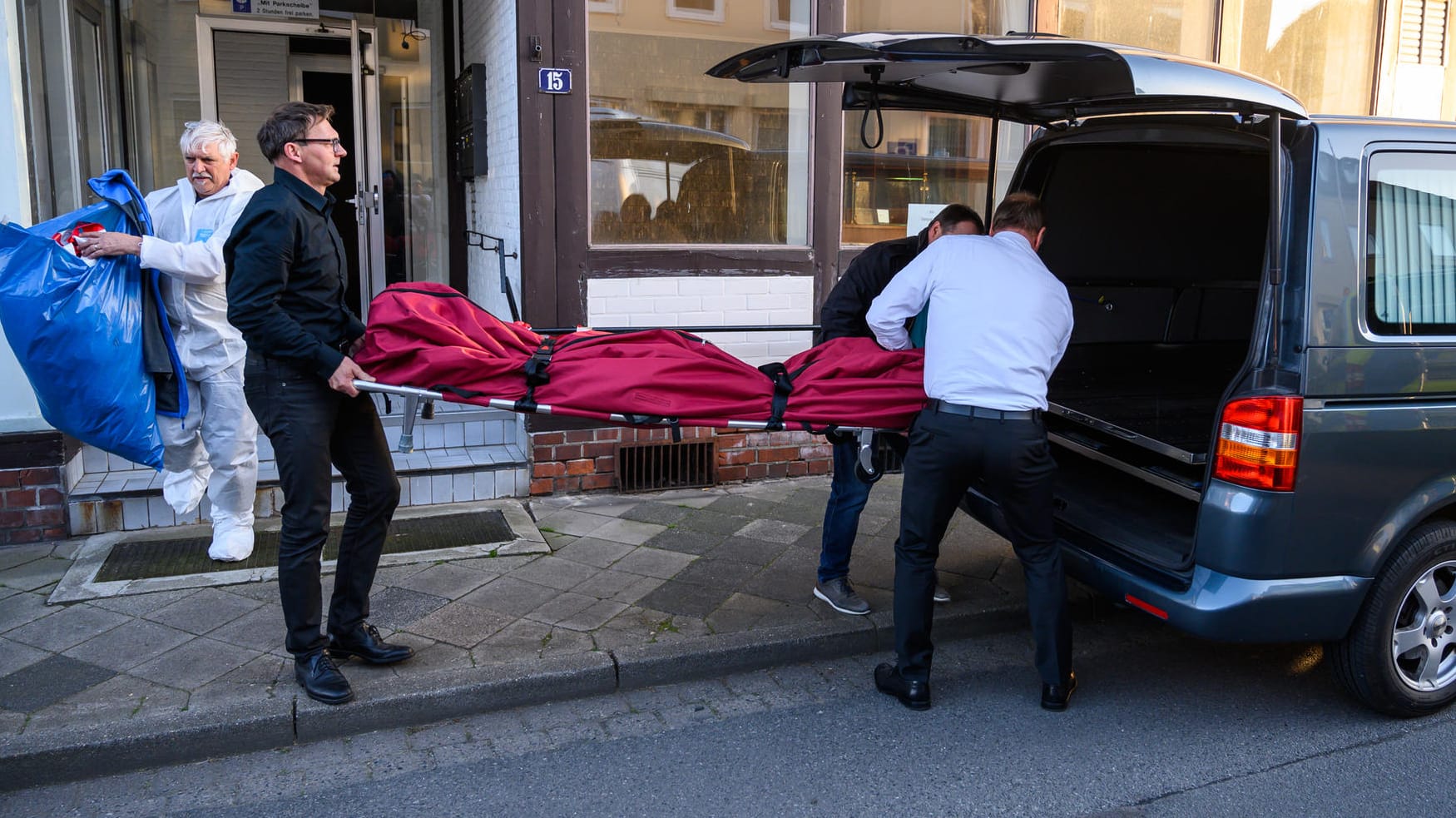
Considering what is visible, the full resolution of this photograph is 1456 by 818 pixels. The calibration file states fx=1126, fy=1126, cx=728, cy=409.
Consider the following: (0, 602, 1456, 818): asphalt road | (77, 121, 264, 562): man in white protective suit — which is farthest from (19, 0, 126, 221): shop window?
(0, 602, 1456, 818): asphalt road

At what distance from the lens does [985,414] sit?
3.94 metres

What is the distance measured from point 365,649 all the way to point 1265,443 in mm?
3316

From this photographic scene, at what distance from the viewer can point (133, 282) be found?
5082mm

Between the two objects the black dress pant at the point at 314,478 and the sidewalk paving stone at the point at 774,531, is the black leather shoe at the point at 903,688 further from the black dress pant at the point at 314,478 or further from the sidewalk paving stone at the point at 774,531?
the black dress pant at the point at 314,478

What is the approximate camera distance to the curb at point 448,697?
12.1 ft

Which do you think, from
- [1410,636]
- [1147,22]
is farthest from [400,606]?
[1147,22]

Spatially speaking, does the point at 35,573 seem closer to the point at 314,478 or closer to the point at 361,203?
the point at 314,478

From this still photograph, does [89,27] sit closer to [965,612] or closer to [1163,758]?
[965,612]

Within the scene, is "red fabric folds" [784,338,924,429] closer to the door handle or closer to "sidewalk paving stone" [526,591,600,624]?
"sidewalk paving stone" [526,591,600,624]

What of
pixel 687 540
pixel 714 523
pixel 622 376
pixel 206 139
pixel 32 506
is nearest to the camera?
pixel 622 376

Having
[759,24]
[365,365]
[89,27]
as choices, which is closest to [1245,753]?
[365,365]

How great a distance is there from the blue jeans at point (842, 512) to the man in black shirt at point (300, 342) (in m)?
2.01

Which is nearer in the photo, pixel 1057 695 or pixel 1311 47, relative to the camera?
pixel 1057 695

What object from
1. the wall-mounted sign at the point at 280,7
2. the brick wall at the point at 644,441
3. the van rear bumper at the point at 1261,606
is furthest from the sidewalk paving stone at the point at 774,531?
the wall-mounted sign at the point at 280,7
